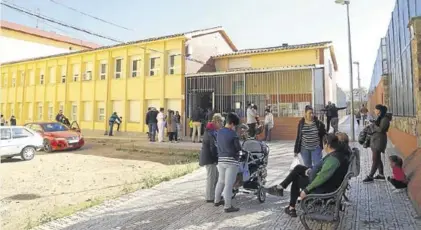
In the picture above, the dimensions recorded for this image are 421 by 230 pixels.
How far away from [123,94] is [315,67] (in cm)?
1354

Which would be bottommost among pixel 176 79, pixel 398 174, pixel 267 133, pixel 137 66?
pixel 398 174

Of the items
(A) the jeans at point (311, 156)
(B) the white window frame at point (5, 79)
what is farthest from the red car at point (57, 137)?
(B) the white window frame at point (5, 79)

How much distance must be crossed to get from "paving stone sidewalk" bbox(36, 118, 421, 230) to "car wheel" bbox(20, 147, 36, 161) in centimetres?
933

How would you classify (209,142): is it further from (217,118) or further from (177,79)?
(177,79)

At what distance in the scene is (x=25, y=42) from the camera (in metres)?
37.2

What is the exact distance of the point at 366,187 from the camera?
654 centimetres

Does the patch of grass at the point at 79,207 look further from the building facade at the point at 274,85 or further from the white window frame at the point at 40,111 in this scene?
the white window frame at the point at 40,111

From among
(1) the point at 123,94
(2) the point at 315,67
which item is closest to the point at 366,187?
(2) the point at 315,67

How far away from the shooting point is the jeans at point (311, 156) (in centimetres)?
600

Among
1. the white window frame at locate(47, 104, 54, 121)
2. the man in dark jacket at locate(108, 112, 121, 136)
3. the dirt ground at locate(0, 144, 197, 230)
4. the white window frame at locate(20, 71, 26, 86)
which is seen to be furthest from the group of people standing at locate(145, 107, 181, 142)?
the white window frame at locate(20, 71, 26, 86)

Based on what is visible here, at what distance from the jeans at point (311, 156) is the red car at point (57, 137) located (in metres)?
13.7

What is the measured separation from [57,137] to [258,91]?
11.1 meters

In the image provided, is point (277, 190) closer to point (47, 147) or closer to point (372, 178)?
point (372, 178)

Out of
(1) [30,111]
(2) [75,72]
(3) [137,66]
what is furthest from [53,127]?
(1) [30,111]
